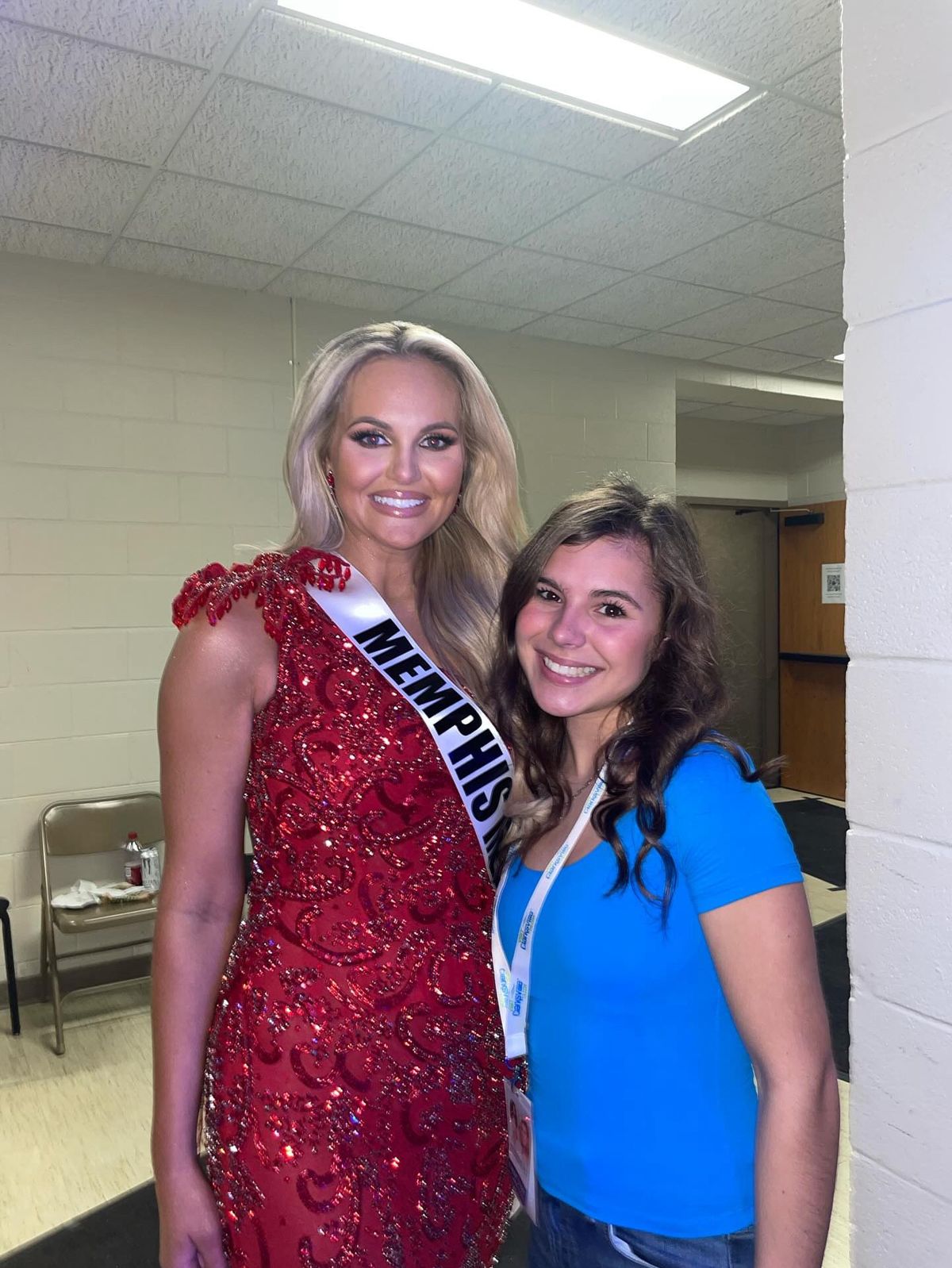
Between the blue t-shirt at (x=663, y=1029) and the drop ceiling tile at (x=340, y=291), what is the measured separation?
325 centimetres

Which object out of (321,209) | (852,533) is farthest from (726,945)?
(321,209)

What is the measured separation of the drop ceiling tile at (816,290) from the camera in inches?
147

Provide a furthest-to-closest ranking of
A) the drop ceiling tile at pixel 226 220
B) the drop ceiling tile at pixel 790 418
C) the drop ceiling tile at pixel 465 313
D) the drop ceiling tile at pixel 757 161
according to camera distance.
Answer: the drop ceiling tile at pixel 790 418 < the drop ceiling tile at pixel 465 313 < the drop ceiling tile at pixel 226 220 < the drop ceiling tile at pixel 757 161

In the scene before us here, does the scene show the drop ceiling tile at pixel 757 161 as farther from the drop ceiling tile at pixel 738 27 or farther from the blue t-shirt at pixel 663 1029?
the blue t-shirt at pixel 663 1029

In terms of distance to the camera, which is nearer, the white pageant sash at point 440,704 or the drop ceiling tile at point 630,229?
the white pageant sash at point 440,704

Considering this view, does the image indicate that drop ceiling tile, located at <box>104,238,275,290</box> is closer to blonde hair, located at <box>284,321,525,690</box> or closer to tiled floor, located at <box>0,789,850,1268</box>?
blonde hair, located at <box>284,321,525,690</box>

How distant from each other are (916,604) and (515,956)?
0.61 meters

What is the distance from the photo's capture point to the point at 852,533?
3.81 ft

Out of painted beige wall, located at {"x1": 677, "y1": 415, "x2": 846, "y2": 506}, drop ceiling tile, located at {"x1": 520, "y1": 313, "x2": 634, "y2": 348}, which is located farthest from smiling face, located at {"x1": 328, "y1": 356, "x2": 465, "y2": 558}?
painted beige wall, located at {"x1": 677, "y1": 415, "x2": 846, "y2": 506}

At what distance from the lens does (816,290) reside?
154 inches

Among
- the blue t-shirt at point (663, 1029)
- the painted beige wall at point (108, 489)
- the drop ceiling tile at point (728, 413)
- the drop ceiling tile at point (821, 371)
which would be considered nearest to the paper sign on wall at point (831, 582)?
the drop ceiling tile at point (728, 413)

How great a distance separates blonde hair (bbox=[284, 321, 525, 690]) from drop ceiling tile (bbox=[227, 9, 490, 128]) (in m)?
1.17

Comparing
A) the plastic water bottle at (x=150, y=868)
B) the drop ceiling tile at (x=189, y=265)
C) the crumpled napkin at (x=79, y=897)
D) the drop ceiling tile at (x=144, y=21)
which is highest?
the drop ceiling tile at (x=189, y=265)

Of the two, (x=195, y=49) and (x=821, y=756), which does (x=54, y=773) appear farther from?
(x=821, y=756)
